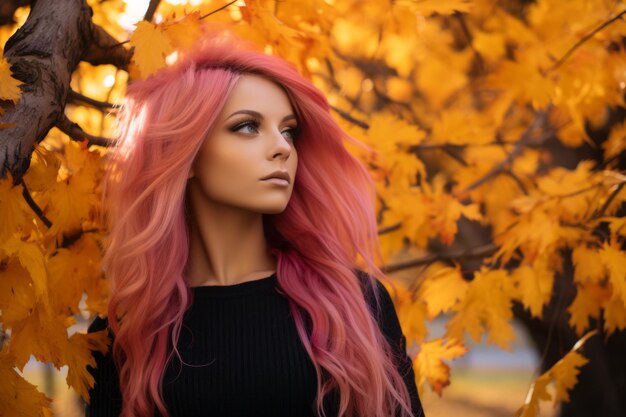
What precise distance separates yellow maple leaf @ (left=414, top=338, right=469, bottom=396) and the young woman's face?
34.2 inches

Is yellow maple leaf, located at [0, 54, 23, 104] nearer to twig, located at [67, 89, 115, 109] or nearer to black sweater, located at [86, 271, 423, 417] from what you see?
twig, located at [67, 89, 115, 109]

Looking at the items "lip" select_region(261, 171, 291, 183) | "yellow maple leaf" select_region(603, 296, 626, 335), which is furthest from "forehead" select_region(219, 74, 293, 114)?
"yellow maple leaf" select_region(603, 296, 626, 335)

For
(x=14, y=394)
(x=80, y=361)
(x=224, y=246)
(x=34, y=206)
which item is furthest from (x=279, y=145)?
(x=14, y=394)

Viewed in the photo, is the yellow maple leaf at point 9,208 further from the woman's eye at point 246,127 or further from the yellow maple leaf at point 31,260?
the woman's eye at point 246,127

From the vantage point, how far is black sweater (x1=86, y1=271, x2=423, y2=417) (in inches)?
77.2

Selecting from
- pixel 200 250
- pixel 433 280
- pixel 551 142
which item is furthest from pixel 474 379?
pixel 200 250

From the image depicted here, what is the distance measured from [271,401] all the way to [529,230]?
3.71 feet

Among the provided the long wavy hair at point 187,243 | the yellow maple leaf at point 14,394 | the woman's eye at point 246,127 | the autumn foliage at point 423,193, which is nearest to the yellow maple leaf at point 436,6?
the autumn foliage at point 423,193

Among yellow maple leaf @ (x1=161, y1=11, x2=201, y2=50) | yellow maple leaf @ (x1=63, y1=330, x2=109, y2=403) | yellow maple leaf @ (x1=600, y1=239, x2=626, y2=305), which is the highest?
yellow maple leaf @ (x1=161, y1=11, x2=201, y2=50)

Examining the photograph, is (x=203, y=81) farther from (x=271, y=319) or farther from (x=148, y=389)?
(x=148, y=389)

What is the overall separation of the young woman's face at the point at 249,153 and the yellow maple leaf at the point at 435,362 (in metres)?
0.87

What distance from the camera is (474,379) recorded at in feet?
36.8

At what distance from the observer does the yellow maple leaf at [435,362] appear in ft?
8.59

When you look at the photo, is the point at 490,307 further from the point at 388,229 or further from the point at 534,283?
the point at 388,229
